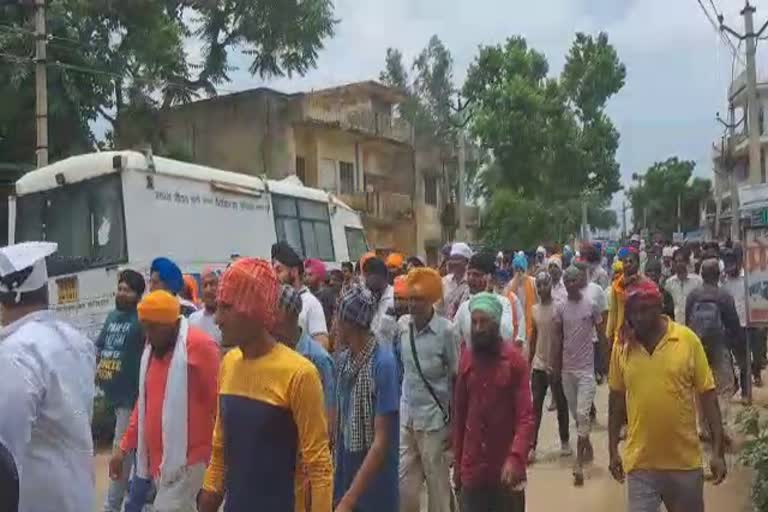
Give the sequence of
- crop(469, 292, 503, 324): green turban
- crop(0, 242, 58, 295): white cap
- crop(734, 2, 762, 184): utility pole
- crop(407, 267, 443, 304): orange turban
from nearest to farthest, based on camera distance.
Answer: crop(0, 242, 58, 295): white cap → crop(469, 292, 503, 324): green turban → crop(407, 267, 443, 304): orange turban → crop(734, 2, 762, 184): utility pole

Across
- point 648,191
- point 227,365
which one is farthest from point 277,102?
point 648,191

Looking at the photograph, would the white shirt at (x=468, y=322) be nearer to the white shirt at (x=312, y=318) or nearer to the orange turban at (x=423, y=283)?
the orange turban at (x=423, y=283)

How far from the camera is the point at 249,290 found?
3.48 m

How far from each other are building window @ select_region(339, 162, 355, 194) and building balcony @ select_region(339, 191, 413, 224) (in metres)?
0.40

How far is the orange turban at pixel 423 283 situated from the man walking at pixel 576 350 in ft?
10.1

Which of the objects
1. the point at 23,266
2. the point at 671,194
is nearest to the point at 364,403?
the point at 23,266

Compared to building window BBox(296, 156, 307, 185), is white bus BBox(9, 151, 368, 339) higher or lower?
lower

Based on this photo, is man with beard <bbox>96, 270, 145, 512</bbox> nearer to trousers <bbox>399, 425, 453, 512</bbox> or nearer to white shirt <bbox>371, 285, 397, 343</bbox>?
white shirt <bbox>371, 285, 397, 343</bbox>

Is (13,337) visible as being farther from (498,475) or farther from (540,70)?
(540,70)

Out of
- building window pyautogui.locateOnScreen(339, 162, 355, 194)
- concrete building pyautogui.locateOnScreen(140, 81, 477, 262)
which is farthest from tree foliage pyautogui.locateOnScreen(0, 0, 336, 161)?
building window pyautogui.locateOnScreen(339, 162, 355, 194)

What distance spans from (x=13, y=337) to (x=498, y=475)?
2.68 metres

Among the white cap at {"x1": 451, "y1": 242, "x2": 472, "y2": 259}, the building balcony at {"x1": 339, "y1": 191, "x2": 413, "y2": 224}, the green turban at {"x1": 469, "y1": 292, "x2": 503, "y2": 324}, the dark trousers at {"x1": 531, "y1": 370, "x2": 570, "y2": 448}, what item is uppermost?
the building balcony at {"x1": 339, "y1": 191, "x2": 413, "y2": 224}

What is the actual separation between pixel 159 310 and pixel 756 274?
6601mm

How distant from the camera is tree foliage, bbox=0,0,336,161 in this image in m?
23.4
